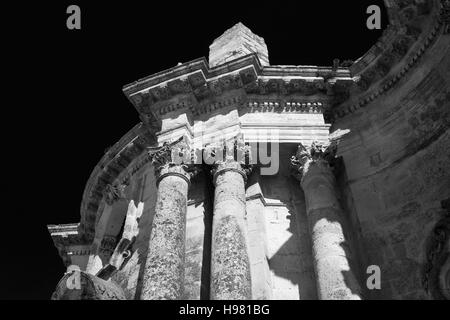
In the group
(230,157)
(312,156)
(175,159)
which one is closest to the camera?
(312,156)

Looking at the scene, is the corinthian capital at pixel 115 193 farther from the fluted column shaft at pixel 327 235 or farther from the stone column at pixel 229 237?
the fluted column shaft at pixel 327 235

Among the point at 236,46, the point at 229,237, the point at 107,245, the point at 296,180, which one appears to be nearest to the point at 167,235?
the point at 229,237

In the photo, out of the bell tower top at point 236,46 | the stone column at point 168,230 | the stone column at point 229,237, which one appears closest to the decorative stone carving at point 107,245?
the stone column at point 168,230

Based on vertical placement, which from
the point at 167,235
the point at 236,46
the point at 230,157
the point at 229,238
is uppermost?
the point at 236,46

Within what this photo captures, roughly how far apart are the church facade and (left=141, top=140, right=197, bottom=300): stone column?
3cm

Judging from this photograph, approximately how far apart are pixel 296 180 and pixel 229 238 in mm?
3000

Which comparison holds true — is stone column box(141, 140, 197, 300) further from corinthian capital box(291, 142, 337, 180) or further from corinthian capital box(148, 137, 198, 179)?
corinthian capital box(291, 142, 337, 180)

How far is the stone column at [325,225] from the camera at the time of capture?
8445 mm

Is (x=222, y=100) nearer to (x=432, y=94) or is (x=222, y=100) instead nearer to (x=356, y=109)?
(x=356, y=109)

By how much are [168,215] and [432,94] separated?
670 centimetres

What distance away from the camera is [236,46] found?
15.4m

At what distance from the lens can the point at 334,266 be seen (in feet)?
28.5

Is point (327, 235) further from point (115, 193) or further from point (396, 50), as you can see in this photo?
point (115, 193)
